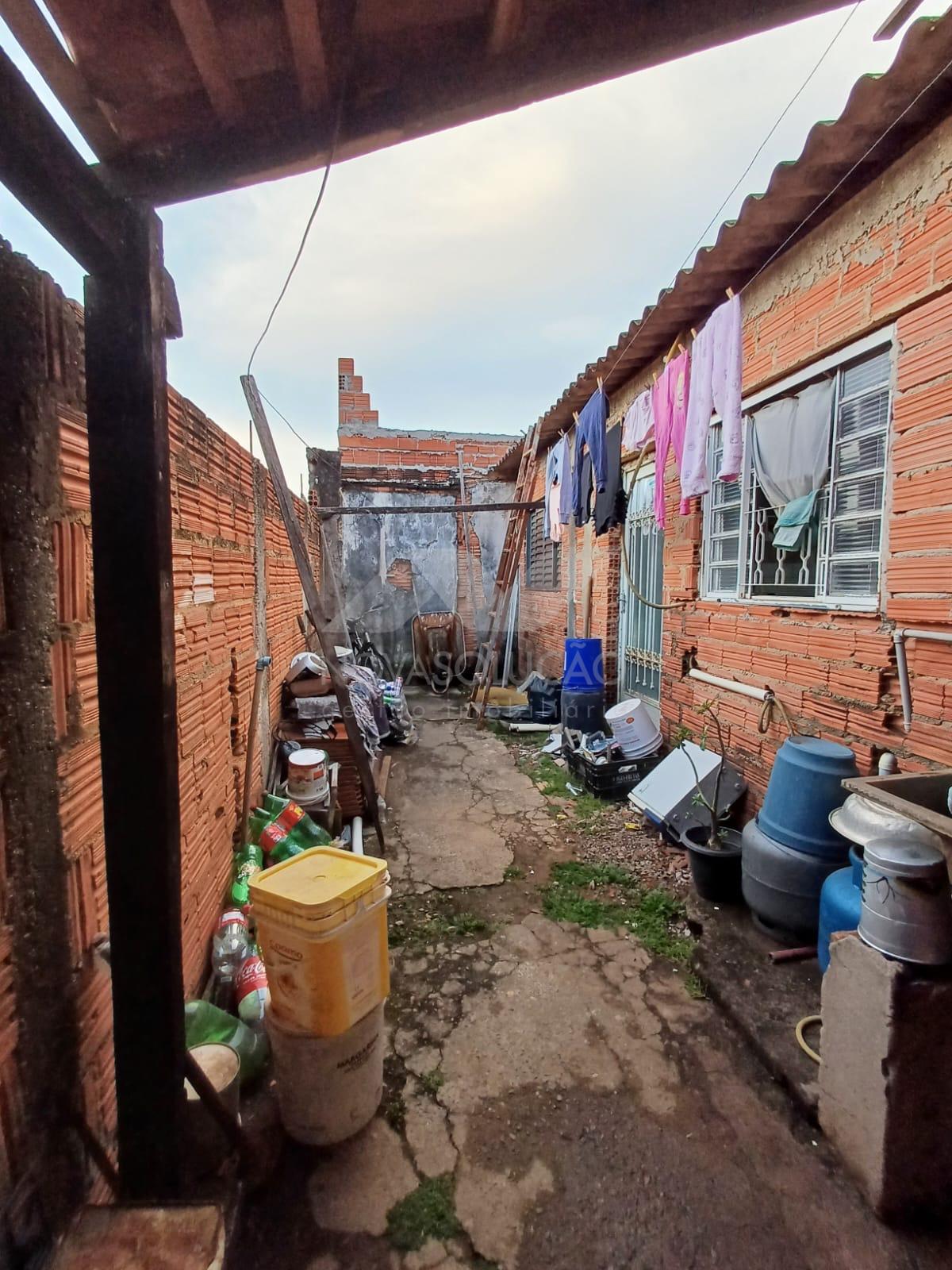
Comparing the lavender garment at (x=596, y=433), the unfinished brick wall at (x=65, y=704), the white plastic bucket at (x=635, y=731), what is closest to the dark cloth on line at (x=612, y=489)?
the lavender garment at (x=596, y=433)

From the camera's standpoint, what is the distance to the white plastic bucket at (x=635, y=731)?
200 inches

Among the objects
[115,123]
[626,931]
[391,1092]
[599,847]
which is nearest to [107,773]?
[115,123]

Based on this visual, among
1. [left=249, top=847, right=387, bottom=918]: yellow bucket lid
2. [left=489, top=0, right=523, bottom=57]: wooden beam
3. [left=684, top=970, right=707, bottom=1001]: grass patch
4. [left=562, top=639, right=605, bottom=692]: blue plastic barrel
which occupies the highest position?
[left=489, top=0, right=523, bottom=57]: wooden beam

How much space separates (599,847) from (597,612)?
342 cm

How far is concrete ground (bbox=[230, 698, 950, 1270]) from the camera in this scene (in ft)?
5.33

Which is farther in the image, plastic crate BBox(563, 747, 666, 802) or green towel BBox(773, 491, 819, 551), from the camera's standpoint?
plastic crate BBox(563, 747, 666, 802)

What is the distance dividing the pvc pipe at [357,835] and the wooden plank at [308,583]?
120mm

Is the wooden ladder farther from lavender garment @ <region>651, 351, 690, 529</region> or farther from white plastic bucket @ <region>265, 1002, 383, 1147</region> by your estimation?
white plastic bucket @ <region>265, 1002, 383, 1147</region>

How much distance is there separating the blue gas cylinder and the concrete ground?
0.44 m

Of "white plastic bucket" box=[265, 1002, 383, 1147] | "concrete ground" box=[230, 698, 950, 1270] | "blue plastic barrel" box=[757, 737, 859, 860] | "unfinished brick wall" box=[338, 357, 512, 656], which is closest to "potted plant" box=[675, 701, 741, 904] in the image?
"blue plastic barrel" box=[757, 737, 859, 860]

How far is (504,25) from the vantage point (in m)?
1.10

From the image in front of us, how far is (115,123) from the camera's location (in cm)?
115

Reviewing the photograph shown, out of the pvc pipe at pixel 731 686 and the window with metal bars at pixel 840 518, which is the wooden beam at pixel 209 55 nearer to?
the window with metal bars at pixel 840 518

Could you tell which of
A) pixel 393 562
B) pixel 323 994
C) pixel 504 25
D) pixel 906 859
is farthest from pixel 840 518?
pixel 393 562
